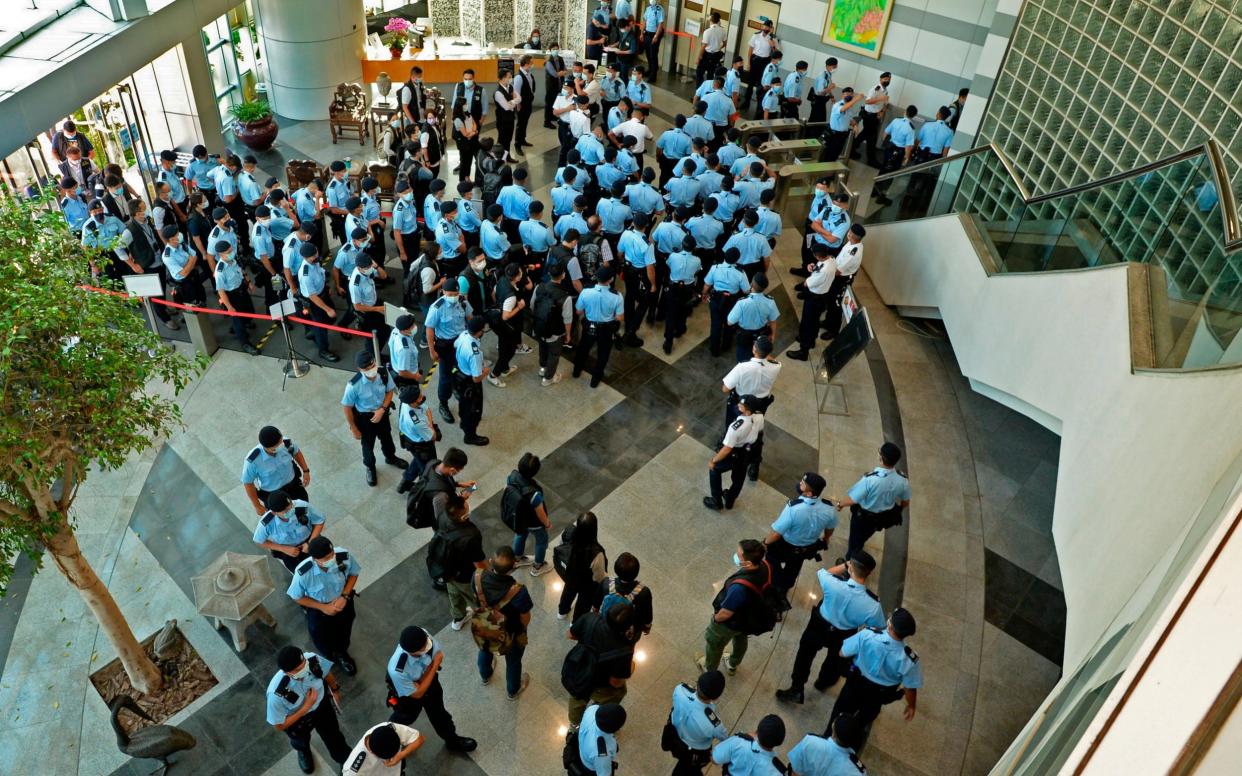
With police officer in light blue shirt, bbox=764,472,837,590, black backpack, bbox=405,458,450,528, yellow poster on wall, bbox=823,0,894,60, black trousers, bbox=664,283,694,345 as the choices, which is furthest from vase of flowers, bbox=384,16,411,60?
police officer in light blue shirt, bbox=764,472,837,590

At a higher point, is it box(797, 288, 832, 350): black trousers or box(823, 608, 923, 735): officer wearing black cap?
box(823, 608, 923, 735): officer wearing black cap

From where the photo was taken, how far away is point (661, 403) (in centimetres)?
919

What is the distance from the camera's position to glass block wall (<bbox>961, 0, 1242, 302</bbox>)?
641 cm

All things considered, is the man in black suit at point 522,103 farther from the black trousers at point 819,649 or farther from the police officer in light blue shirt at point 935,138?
the black trousers at point 819,649

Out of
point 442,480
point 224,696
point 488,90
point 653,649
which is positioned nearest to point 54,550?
point 224,696

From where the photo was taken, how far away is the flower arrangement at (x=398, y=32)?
49.5 feet

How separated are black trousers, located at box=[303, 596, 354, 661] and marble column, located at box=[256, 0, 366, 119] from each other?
11301 mm

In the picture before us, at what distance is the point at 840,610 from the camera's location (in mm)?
5766

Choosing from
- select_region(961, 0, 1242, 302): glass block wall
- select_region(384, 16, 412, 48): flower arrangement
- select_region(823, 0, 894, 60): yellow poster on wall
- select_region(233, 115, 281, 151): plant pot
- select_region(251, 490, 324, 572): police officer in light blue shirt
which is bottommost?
select_region(233, 115, 281, 151): plant pot

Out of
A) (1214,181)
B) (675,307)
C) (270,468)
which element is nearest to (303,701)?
(270,468)

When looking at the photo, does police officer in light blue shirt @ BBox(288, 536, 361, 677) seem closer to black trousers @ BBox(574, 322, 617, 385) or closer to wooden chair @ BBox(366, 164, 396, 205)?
black trousers @ BBox(574, 322, 617, 385)

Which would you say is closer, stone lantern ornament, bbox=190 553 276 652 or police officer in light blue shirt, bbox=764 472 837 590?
stone lantern ornament, bbox=190 553 276 652

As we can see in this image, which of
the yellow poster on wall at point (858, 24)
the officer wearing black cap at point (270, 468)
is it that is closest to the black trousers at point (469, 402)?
the officer wearing black cap at point (270, 468)

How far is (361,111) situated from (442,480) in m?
9.85
